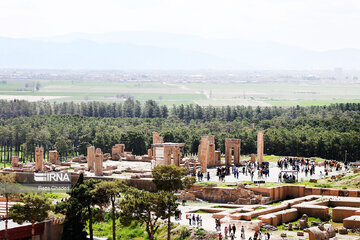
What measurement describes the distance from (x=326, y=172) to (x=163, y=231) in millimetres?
19990

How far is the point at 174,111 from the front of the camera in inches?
5768

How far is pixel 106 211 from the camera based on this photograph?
164ft

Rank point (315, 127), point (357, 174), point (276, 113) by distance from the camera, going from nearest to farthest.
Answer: point (357, 174) → point (315, 127) → point (276, 113)

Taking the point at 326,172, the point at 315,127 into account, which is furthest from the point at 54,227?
the point at 315,127

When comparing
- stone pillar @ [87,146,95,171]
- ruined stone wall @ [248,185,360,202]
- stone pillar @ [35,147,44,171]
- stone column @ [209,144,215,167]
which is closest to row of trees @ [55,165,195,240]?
ruined stone wall @ [248,185,360,202]

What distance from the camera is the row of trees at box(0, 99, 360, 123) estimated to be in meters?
135

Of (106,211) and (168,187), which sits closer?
(168,187)

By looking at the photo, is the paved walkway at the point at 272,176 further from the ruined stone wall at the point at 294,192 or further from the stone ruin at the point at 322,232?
the stone ruin at the point at 322,232

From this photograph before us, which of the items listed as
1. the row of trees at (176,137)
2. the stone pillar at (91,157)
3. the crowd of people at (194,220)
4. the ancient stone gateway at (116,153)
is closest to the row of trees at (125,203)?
the crowd of people at (194,220)

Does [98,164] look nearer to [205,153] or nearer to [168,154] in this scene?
[168,154]

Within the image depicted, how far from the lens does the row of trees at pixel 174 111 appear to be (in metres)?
135

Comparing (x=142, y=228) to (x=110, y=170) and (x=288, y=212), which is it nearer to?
(x=288, y=212)

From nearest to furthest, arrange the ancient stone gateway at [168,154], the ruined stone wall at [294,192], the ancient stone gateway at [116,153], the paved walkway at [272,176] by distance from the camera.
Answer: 1. the ruined stone wall at [294,192]
2. the paved walkway at [272,176]
3. the ancient stone gateway at [168,154]
4. the ancient stone gateway at [116,153]

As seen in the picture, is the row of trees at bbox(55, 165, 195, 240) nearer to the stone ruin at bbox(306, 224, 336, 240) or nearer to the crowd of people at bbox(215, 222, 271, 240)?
the crowd of people at bbox(215, 222, 271, 240)
